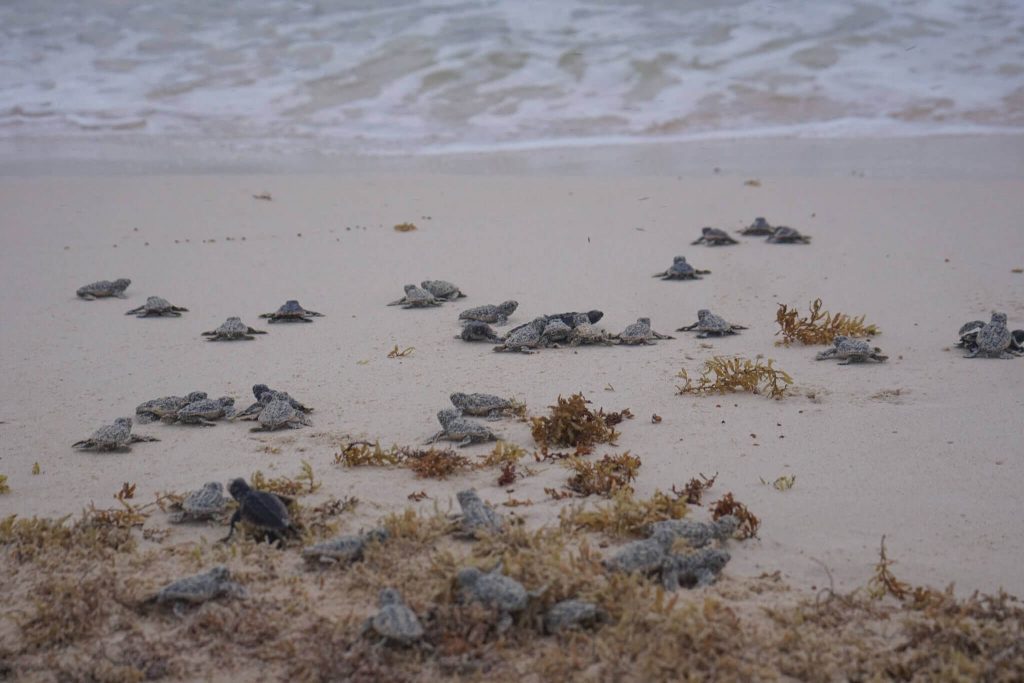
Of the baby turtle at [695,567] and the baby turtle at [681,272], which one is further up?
the baby turtle at [695,567]

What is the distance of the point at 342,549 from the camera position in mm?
2662

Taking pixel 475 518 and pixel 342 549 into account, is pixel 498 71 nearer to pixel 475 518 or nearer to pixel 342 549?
pixel 475 518

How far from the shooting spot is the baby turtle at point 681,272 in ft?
19.6

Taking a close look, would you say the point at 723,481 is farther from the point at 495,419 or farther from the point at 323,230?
the point at 323,230

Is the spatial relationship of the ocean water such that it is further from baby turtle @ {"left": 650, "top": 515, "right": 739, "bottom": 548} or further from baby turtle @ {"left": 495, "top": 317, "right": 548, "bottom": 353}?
baby turtle @ {"left": 650, "top": 515, "right": 739, "bottom": 548}

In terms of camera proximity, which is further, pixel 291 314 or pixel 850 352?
pixel 291 314

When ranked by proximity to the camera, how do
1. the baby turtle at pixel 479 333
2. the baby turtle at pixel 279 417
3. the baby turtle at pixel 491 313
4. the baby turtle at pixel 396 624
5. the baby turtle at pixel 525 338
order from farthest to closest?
the baby turtle at pixel 491 313
the baby turtle at pixel 479 333
the baby turtle at pixel 525 338
the baby turtle at pixel 279 417
the baby turtle at pixel 396 624

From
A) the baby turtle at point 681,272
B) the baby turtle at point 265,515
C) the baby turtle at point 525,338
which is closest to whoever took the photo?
the baby turtle at point 265,515

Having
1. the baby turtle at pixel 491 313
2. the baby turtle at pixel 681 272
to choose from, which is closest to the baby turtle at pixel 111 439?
the baby turtle at pixel 491 313

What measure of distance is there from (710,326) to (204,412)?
2505 millimetres

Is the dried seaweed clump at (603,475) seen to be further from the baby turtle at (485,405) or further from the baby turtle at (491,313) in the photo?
the baby turtle at (491,313)

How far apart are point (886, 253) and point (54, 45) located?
13.4m

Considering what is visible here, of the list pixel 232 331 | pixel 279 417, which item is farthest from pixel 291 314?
pixel 279 417

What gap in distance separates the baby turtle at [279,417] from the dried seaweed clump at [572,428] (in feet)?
3.08
